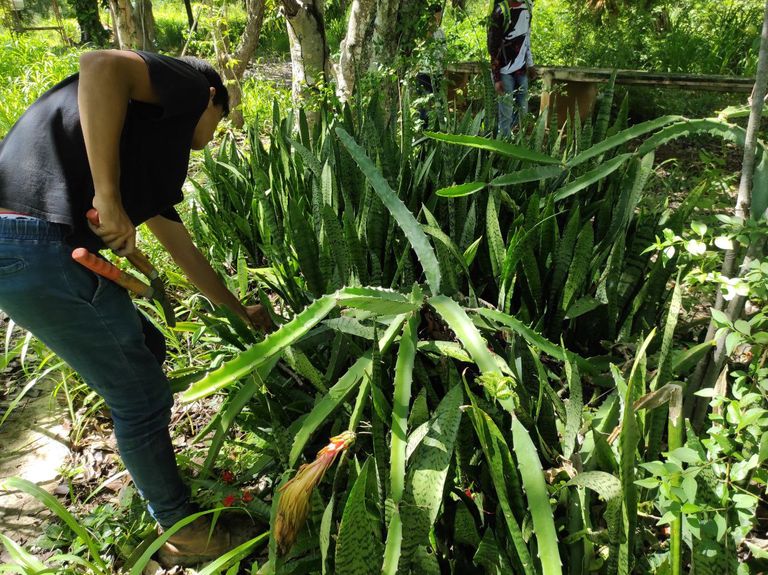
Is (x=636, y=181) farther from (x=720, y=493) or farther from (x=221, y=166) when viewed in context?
(x=221, y=166)

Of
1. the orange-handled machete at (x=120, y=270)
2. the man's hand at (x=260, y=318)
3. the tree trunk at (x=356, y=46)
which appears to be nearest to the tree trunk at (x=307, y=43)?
the tree trunk at (x=356, y=46)

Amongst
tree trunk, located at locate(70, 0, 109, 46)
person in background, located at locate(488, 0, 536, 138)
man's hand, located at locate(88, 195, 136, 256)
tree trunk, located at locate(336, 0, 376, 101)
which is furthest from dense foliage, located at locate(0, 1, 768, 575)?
tree trunk, located at locate(70, 0, 109, 46)

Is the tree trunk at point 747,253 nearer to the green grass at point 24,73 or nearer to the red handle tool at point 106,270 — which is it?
the red handle tool at point 106,270

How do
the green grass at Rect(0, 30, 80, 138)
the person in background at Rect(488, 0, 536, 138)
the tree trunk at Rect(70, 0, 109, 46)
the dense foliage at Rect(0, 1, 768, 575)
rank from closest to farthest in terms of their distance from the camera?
the dense foliage at Rect(0, 1, 768, 575) → the person in background at Rect(488, 0, 536, 138) → the green grass at Rect(0, 30, 80, 138) → the tree trunk at Rect(70, 0, 109, 46)

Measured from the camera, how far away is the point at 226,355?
169 cm

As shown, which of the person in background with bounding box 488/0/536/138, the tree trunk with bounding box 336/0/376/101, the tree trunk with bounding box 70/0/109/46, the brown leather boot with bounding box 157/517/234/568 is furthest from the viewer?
the tree trunk with bounding box 70/0/109/46

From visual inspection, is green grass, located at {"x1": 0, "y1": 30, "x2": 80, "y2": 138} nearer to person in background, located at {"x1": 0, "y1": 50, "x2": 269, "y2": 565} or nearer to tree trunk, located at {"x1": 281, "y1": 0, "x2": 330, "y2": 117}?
tree trunk, located at {"x1": 281, "y1": 0, "x2": 330, "y2": 117}

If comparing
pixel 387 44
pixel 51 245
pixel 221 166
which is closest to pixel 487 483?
pixel 51 245

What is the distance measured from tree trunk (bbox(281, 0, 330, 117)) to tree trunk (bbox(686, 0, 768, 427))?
2683 millimetres

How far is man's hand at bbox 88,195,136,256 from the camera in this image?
1170 mm

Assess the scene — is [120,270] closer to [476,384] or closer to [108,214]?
[108,214]

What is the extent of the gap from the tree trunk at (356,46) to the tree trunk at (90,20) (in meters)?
9.71

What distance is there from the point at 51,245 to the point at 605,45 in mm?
7329

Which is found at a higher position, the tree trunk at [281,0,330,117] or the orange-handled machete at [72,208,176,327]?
the tree trunk at [281,0,330,117]
